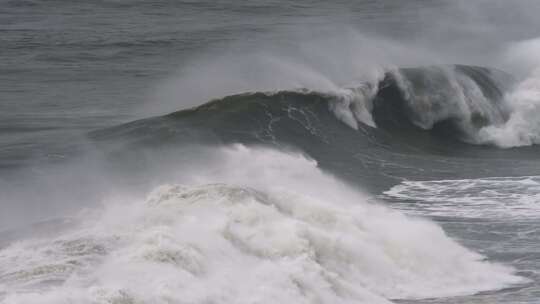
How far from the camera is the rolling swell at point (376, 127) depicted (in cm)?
1970

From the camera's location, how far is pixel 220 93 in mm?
22938

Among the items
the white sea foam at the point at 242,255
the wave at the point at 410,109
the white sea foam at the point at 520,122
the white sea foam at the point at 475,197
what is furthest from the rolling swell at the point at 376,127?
the white sea foam at the point at 242,255

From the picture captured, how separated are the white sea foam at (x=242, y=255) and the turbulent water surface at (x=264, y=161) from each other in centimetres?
3

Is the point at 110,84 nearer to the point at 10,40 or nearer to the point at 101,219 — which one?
the point at 10,40

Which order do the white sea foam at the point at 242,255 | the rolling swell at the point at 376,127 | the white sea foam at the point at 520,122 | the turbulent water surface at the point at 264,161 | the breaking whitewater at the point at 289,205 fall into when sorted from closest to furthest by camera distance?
1. the white sea foam at the point at 242,255
2. the breaking whitewater at the point at 289,205
3. the turbulent water surface at the point at 264,161
4. the rolling swell at the point at 376,127
5. the white sea foam at the point at 520,122

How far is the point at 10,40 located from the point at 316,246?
2202 centimetres

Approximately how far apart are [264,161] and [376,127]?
6.07m

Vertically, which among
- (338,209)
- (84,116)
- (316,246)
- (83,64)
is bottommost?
(316,246)

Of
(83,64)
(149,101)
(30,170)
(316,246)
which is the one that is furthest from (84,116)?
(316,246)

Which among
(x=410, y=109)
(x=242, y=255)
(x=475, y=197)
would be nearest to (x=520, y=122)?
(x=410, y=109)

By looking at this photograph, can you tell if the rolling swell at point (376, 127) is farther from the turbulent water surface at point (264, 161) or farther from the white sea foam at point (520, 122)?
the white sea foam at point (520, 122)

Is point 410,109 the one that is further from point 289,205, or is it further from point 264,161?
point 289,205

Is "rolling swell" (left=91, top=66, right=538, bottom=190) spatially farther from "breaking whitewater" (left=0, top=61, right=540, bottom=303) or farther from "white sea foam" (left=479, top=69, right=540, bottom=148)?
"white sea foam" (left=479, top=69, right=540, bottom=148)

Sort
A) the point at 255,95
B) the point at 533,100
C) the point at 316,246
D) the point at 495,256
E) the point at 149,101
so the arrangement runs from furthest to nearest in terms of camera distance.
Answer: the point at 533,100, the point at 149,101, the point at 255,95, the point at 495,256, the point at 316,246
